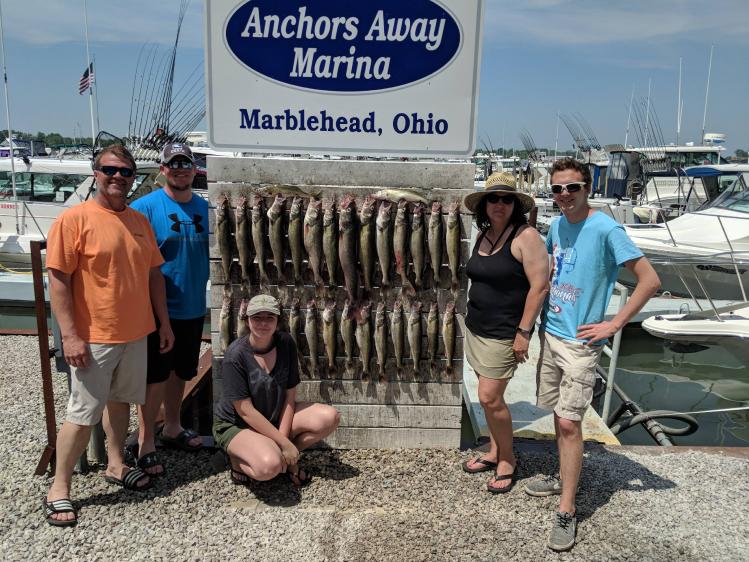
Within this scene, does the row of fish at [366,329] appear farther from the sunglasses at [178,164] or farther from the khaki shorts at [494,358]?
the sunglasses at [178,164]

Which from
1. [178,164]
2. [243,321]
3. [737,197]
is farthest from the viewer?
[737,197]

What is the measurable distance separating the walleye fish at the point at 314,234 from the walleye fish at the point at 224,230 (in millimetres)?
560

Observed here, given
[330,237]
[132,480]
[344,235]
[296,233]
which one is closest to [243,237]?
[296,233]

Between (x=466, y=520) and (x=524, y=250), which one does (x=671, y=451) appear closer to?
(x=466, y=520)

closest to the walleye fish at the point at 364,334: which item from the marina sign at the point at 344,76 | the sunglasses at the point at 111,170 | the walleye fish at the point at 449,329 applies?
the walleye fish at the point at 449,329

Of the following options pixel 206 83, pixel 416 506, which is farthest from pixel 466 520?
pixel 206 83

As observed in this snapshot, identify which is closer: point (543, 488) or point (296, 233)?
point (543, 488)

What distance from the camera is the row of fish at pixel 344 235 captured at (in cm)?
395

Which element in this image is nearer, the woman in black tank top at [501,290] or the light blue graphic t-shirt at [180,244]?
the woman in black tank top at [501,290]

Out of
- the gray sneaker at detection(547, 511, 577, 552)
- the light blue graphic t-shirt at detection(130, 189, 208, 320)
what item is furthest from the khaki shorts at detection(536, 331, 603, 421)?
the light blue graphic t-shirt at detection(130, 189, 208, 320)

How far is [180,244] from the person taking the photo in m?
4.00

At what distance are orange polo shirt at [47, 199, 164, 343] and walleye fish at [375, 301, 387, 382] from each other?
5.34 ft

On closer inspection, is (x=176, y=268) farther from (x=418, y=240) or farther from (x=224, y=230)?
(x=418, y=240)

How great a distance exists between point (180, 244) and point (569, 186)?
2648 millimetres
